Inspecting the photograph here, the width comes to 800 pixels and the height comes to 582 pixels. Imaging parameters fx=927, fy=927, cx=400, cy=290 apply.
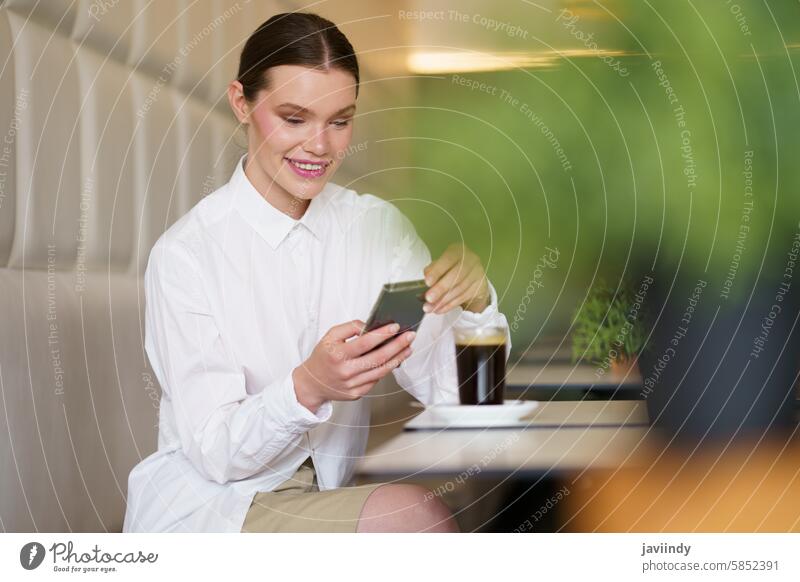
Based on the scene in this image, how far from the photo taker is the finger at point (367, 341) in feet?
2.26

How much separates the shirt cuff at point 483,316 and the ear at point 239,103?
0.25 meters

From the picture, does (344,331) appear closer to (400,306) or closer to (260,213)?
(400,306)

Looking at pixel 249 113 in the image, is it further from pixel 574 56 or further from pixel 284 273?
pixel 574 56

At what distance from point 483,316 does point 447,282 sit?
58mm

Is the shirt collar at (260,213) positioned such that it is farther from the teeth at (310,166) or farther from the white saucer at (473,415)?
the white saucer at (473,415)

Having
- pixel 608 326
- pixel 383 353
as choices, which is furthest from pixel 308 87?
pixel 608 326

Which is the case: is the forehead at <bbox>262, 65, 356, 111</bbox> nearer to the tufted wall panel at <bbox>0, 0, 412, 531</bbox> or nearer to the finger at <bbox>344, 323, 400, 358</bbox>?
the tufted wall panel at <bbox>0, 0, 412, 531</bbox>

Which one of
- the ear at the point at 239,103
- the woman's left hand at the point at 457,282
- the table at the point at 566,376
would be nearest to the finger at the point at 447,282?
the woman's left hand at the point at 457,282

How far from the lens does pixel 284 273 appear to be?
0.81m

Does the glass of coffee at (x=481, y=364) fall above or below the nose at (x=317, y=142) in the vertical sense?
below

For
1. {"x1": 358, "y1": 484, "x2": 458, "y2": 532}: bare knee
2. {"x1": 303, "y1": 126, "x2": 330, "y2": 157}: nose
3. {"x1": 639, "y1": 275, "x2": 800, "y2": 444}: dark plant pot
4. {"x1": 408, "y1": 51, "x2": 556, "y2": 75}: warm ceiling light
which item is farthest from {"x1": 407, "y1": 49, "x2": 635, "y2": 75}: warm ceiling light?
{"x1": 358, "y1": 484, "x2": 458, "y2": 532}: bare knee

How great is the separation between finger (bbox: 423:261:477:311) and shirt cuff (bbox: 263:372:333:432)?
5.2 inches

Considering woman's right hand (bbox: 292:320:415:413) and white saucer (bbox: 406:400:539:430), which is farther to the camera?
white saucer (bbox: 406:400:539:430)

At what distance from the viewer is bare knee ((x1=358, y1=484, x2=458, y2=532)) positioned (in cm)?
73
